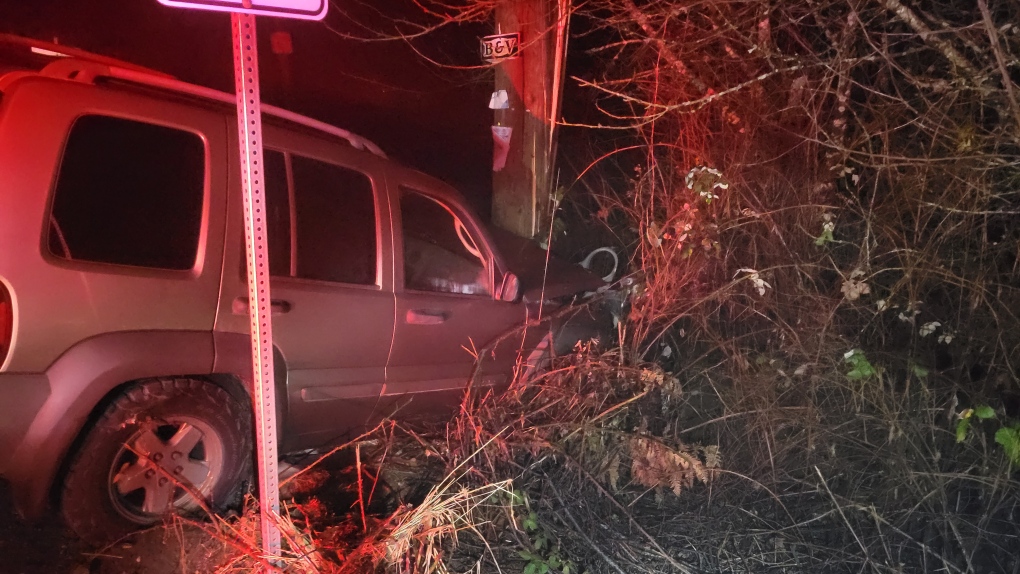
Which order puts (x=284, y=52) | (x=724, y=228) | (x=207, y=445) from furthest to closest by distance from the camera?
(x=284, y=52) → (x=724, y=228) → (x=207, y=445)

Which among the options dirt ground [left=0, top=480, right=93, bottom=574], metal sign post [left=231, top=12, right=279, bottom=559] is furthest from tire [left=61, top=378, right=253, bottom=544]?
metal sign post [left=231, top=12, right=279, bottom=559]

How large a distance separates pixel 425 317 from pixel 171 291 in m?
1.37

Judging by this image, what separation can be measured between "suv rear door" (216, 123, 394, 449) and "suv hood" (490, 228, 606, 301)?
1136 mm

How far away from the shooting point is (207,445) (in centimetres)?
304

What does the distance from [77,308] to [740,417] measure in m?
3.49

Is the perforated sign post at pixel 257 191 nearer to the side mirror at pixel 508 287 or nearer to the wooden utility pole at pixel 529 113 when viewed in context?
the side mirror at pixel 508 287

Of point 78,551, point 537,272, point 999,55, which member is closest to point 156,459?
point 78,551

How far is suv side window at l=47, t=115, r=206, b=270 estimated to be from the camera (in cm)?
250

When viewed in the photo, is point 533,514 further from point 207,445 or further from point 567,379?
point 207,445

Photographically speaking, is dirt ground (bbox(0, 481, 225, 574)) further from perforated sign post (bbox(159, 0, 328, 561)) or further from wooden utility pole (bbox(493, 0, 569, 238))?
wooden utility pole (bbox(493, 0, 569, 238))

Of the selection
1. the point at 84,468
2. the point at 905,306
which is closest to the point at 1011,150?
the point at 905,306

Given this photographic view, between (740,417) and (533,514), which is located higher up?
(740,417)

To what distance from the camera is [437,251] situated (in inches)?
158

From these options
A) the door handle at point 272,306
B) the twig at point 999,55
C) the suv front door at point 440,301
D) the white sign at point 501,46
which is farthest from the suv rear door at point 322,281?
the twig at point 999,55
